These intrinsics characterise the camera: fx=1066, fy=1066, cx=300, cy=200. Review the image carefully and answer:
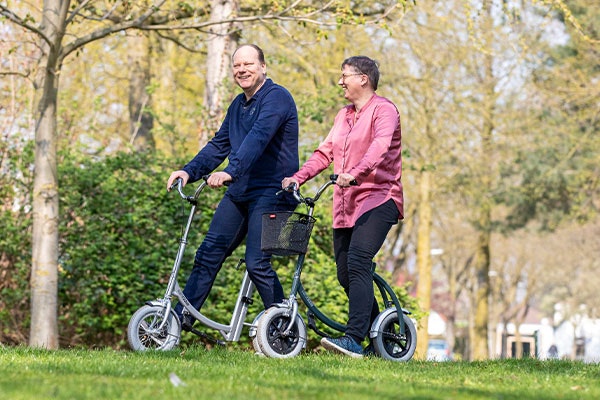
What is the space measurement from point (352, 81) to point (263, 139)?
822 millimetres

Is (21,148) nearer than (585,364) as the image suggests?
No

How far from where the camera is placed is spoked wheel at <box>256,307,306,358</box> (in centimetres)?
688

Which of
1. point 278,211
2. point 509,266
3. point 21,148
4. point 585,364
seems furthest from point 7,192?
point 509,266

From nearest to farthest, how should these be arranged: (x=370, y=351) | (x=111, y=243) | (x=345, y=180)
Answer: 1. (x=345, y=180)
2. (x=370, y=351)
3. (x=111, y=243)

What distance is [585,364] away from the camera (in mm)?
7746

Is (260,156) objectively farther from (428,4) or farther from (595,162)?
(595,162)

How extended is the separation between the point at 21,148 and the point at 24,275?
5.85 ft

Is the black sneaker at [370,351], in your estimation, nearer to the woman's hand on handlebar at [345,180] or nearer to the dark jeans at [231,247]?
the dark jeans at [231,247]

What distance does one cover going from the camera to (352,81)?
7.25 meters

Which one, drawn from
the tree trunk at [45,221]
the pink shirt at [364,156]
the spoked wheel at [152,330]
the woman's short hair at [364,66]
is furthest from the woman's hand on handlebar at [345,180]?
the tree trunk at [45,221]

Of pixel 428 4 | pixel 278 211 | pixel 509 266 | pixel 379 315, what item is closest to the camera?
pixel 278 211

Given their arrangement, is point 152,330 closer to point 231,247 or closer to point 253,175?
point 231,247

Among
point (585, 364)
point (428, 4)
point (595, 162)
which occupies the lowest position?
point (585, 364)

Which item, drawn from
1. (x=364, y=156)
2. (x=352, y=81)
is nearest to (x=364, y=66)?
(x=352, y=81)
